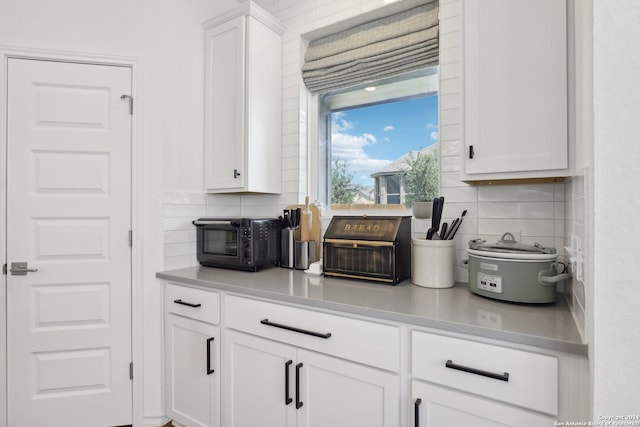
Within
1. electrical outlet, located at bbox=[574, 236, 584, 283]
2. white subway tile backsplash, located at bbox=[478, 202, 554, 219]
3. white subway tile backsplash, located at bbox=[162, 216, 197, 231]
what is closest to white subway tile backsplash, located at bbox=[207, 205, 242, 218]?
white subway tile backsplash, located at bbox=[162, 216, 197, 231]

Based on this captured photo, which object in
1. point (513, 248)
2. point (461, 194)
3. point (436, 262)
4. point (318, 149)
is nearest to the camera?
point (513, 248)

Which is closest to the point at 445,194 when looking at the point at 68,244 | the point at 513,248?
the point at 513,248

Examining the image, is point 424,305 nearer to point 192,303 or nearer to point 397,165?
point 397,165

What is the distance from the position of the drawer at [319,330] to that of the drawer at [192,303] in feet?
0.28

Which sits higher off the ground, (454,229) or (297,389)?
(454,229)

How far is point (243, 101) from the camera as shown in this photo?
2.16 m

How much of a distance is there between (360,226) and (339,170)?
0.61 meters

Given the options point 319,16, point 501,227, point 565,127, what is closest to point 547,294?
point 501,227

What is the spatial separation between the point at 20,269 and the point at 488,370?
2261 mm

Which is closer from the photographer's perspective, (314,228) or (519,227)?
(519,227)

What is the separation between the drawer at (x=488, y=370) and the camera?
3.26ft

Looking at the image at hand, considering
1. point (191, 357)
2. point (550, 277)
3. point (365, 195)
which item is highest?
point (365, 195)

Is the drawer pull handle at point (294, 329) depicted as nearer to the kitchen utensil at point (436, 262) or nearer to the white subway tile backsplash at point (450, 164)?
the kitchen utensil at point (436, 262)

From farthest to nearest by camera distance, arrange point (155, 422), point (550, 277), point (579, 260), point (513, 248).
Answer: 1. point (155, 422)
2. point (513, 248)
3. point (550, 277)
4. point (579, 260)
